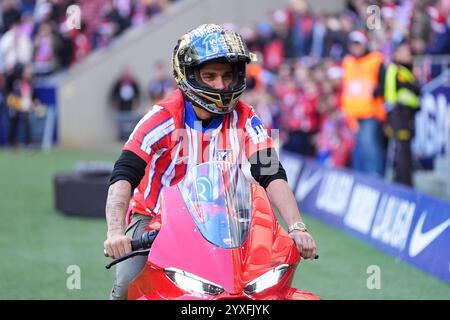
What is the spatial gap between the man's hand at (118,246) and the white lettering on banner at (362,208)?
21.5ft

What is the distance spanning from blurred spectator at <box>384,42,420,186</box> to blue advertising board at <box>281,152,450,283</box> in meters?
1.34

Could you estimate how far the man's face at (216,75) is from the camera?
5863 mm

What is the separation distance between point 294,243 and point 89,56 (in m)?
21.4

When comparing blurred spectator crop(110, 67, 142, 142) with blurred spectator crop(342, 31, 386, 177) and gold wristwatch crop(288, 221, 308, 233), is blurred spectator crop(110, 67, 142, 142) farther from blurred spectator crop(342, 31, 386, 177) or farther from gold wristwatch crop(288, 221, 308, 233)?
gold wristwatch crop(288, 221, 308, 233)

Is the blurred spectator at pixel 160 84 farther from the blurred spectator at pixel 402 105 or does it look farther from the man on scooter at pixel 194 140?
the man on scooter at pixel 194 140

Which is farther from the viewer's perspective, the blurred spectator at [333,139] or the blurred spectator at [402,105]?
the blurred spectator at [333,139]

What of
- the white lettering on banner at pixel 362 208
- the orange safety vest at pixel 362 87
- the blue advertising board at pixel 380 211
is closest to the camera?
the blue advertising board at pixel 380 211

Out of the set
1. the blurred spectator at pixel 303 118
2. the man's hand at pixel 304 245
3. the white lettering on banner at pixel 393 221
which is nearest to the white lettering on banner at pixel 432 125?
the blurred spectator at pixel 303 118

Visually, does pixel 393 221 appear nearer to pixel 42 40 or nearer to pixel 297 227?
pixel 297 227

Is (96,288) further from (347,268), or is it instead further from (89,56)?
(89,56)

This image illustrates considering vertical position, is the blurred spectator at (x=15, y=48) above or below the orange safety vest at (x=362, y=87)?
above

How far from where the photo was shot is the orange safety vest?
15.3m

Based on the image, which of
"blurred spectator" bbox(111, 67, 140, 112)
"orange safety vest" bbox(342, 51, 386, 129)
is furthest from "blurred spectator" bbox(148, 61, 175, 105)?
"orange safety vest" bbox(342, 51, 386, 129)
